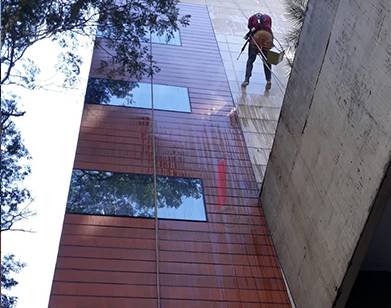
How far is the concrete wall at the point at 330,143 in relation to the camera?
9.30 feet

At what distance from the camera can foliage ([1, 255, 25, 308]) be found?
3.59 meters

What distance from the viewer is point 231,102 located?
263 inches

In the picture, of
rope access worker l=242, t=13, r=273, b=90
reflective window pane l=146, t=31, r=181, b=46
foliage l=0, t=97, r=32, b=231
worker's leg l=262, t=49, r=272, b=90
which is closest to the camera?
foliage l=0, t=97, r=32, b=231

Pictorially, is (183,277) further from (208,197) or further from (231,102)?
(231,102)

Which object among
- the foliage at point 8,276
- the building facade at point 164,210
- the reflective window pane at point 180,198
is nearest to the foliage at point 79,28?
the building facade at point 164,210

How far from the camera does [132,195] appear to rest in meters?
4.80

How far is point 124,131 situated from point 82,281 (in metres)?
2.21

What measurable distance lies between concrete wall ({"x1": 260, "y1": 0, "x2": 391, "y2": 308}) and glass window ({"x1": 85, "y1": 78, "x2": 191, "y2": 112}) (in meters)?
2.11

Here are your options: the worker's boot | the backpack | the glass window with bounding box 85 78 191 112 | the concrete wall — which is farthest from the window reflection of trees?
the concrete wall

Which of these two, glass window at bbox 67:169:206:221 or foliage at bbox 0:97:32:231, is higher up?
foliage at bbox 0:97:32:231

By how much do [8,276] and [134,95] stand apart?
3.15m

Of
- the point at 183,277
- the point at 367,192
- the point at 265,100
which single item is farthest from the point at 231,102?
the point at 367,192

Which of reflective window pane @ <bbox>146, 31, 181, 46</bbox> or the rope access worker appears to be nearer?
the rope access worker

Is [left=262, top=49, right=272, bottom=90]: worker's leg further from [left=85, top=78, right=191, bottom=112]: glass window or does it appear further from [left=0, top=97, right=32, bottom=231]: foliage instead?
[left=0, top=97, right=32, bottom=231]: foliage
